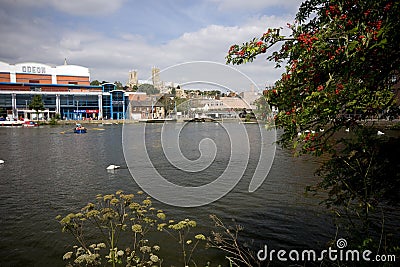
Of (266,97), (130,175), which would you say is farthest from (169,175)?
(266,97)

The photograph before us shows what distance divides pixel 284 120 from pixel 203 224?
666cm

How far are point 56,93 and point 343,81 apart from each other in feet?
334

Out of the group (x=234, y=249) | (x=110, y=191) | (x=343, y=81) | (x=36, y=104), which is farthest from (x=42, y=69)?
(x=343, y=81)

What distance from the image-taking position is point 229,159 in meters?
24.5

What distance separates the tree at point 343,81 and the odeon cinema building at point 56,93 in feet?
324

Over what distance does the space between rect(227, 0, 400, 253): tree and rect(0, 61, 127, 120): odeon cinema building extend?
3887 inches

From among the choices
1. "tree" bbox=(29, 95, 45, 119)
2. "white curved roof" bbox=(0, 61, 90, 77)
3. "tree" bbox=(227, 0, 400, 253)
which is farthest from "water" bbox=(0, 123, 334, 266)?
"white curved roof" bbox=(0, 61, 90, 77)

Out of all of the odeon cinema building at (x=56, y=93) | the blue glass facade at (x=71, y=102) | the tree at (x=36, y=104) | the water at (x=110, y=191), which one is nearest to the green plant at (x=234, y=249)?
the water at (x=110, y=191)

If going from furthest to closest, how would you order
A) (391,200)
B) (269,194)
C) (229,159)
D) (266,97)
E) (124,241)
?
1. (229,159)
2. (269,194)
3. (124,241)
4. (266,97)
5. (391,200)

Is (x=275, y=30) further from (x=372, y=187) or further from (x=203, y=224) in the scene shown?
(x=203, y=224)

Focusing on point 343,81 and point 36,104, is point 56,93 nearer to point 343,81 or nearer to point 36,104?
point 36,104

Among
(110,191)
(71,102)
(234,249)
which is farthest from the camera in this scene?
(71,102)

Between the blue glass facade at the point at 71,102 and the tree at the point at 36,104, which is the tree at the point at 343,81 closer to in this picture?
the tree at the point at 36,104

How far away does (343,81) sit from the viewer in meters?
4.45
